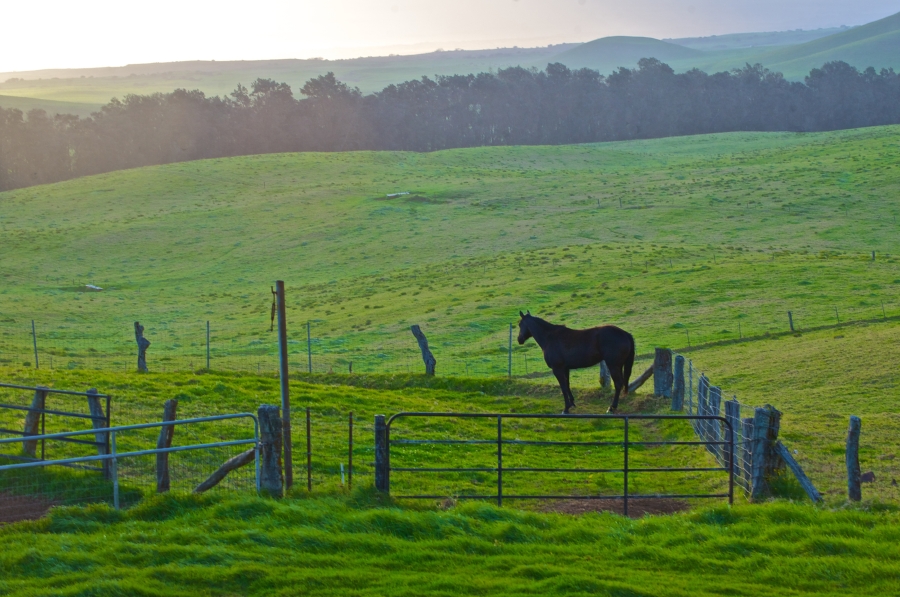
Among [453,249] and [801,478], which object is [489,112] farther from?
[801,478]

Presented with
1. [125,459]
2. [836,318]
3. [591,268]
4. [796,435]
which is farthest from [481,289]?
[125,459]

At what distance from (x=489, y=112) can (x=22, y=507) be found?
12599 centimetres

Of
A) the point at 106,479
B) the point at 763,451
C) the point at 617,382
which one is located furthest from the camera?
the point at 617,382

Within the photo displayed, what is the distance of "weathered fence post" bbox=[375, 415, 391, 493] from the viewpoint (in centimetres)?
1041

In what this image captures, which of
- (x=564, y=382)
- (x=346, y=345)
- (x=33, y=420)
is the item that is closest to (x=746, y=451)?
(x=564, y=382)

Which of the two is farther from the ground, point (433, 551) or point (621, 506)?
point (433, 551)

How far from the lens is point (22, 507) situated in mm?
10711

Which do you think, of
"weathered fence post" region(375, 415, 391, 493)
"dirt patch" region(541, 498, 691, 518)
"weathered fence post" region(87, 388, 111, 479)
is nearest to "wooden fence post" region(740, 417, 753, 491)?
"dirt patch" region(541, 498, 691, 518)

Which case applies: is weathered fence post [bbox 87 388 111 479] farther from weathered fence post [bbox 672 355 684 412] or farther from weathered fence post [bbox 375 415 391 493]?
weathered fence post [bbox 672 355 684 412]

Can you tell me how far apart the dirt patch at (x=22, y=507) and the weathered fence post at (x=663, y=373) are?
44.6 feet

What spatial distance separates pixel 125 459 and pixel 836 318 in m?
26.2

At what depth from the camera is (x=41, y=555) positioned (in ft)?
26.7

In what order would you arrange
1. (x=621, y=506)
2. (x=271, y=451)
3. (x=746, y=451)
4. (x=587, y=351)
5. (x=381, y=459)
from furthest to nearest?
(x=587, y=351), (x=746, y=451), (x=621, y=506), (x=381, y=459), (x=271, y=451)

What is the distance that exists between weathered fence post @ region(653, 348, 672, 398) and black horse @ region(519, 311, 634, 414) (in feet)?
2.30
